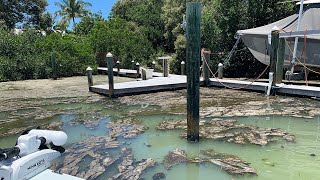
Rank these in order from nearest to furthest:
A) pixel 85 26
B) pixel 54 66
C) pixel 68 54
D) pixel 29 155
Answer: pixel 29 155 → pixel 54 66 → pixel 68 54 → pixel 85 26

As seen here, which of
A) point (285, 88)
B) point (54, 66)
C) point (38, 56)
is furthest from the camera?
point (38, 56)

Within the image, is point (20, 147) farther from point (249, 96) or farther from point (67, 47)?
point (67, 47)

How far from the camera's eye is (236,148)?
617 cm

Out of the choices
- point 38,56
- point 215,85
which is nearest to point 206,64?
point 215,85

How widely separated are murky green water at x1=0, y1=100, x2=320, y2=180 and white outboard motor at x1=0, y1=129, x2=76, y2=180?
1.51 metres

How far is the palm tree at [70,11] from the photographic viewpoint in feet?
112

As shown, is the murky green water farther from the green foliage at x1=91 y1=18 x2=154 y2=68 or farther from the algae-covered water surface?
the green foliage at x1=91 y1=18 x2=154 y2=68

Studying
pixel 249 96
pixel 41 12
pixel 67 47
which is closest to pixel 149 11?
Answer: pixel 67 47

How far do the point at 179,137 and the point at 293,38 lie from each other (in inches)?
362

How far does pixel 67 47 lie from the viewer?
64.5 ft

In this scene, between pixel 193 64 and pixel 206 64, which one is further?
pixel 206 64

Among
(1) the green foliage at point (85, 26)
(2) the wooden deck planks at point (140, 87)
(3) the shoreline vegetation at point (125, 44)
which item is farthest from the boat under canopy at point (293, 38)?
(1) the green foliage at point (85, 26)

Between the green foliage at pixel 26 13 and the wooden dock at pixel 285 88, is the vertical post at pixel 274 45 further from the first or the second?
the green foliage at pixel 26 13

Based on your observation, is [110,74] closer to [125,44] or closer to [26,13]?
[125,44]
